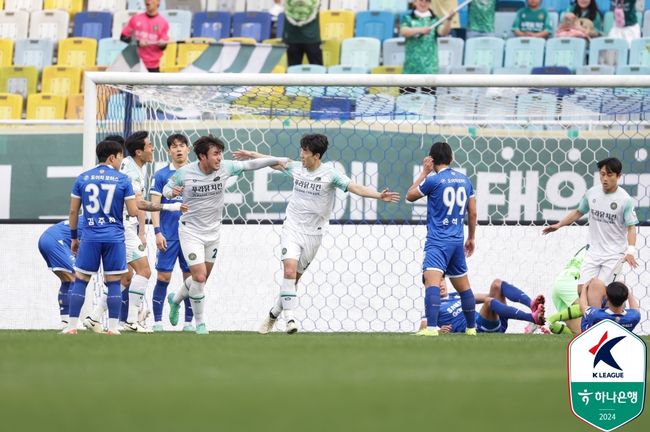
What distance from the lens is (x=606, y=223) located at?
39.3ft

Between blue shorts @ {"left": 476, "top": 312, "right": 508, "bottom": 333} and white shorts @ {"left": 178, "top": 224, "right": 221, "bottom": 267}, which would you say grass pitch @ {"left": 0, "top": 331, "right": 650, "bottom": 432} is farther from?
blue shorts @ {"left": 476, "top": 312, "right": 508, "bottom": 333}

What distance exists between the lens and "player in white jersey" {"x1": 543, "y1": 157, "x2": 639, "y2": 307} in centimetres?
1180

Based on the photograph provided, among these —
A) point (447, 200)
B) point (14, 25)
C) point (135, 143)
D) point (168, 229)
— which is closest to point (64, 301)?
point (168, 229)

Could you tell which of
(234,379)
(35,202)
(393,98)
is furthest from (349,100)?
(234,379)

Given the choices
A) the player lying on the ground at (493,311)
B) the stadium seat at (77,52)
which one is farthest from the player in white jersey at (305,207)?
the stadium seat at (77,52)

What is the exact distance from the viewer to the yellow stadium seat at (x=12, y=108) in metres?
17.6

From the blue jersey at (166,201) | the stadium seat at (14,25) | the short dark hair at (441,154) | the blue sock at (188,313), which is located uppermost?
the stadium seat at (14,25)

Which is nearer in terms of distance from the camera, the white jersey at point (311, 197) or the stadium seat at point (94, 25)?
the white jersey at point (311, 197)

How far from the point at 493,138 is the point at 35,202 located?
521cm

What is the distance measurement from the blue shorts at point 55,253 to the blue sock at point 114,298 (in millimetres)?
1999

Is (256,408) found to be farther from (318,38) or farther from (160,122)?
(318,38)

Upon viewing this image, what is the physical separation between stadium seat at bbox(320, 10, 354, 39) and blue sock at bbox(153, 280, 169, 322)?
7.82 metres

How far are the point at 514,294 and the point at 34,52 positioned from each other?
993cm

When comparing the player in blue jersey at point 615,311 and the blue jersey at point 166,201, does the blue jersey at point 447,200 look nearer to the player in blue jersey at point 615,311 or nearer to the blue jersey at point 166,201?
the player in blue jersey at point 615,311
